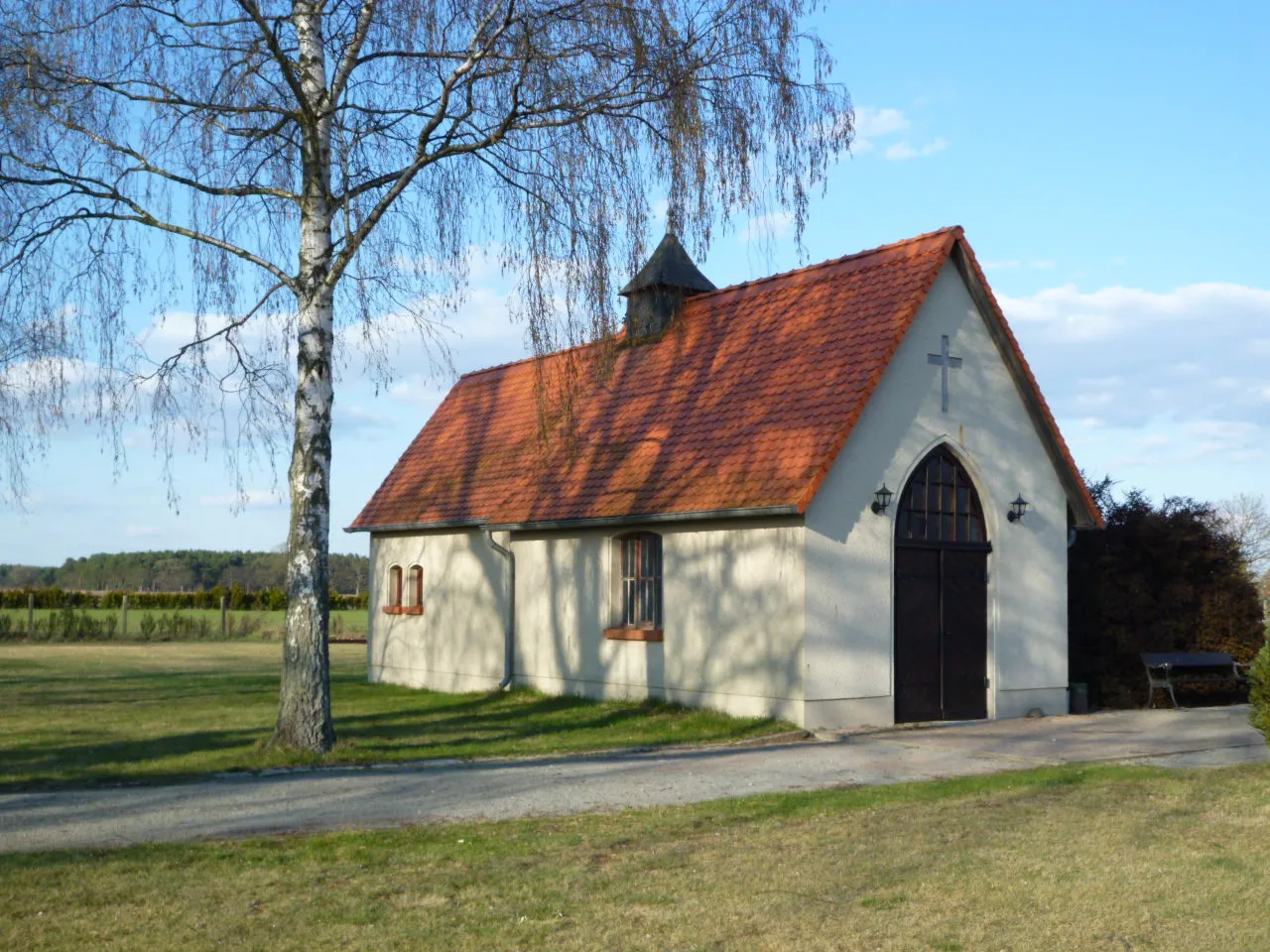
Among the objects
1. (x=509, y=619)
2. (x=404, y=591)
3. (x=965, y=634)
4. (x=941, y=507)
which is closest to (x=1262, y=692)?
(x=965, y=634)

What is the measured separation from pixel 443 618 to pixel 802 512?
9.98 m

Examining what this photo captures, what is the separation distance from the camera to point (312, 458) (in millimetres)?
13898

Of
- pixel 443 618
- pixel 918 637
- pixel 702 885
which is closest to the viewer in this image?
pixel 702 885

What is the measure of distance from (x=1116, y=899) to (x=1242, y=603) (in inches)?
650

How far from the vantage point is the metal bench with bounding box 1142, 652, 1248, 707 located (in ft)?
66.9

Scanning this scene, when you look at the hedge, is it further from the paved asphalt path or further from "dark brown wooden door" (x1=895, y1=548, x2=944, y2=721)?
the paved asphalt path

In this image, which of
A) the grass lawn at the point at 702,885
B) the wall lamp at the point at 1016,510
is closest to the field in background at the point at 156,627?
the wall lamp at the point at 1016,510

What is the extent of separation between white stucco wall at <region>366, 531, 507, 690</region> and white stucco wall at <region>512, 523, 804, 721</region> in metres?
0.82

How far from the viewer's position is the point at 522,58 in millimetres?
12711

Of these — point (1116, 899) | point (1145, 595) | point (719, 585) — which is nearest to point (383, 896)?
point (1116, 899)

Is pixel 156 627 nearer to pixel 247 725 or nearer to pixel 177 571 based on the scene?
pixel 247 725

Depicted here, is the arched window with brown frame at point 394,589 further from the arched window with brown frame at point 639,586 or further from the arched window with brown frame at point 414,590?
the arched window with brown frame at point 639,586

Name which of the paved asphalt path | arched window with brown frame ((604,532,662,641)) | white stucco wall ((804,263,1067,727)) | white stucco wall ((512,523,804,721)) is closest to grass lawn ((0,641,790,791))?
white stucco wall ((512,523,804,721))

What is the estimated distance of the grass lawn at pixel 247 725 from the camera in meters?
13.4
